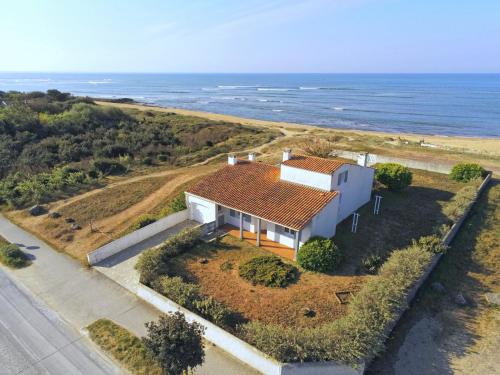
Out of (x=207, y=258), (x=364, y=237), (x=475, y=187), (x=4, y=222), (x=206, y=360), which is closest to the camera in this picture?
(x=206, y=360)

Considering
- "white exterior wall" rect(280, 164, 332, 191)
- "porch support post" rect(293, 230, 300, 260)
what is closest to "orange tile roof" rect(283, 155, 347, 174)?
"white exterior wall" rect(280, 164, 332, 191)

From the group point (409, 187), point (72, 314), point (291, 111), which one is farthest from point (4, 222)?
point (291, 111)

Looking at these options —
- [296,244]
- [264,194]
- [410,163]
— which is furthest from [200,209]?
[410,163]

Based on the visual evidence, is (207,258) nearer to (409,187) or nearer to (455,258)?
(455,258)

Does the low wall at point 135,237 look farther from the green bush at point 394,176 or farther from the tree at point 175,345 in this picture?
the green bush at point 394,176

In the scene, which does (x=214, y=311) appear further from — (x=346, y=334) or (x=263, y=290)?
(x=346, y=334)

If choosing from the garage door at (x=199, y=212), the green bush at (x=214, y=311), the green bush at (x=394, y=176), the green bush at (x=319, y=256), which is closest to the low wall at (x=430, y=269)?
the green bush at (x=319, y=256)
